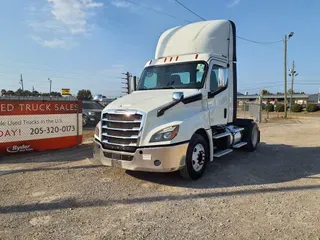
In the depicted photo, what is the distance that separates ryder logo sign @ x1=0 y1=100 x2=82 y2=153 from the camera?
314 inches

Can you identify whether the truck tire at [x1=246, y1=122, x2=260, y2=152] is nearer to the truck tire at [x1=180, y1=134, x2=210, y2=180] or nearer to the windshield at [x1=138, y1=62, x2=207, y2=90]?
the truck tire at [x1=180, y1=134, x2=210, y2=180]

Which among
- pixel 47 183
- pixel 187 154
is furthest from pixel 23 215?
pixel 187 154

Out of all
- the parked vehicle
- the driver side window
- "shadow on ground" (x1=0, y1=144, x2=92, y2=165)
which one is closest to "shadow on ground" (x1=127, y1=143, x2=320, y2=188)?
the driver side window

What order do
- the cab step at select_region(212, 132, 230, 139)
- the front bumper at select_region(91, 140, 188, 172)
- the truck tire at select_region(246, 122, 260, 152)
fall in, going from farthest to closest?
the truck tire at select_region(246, 122, 260, 152) → the cab step at select_region(212, 132, 230, 139) → the front bumper at select_region(91, 140, 188, 172)

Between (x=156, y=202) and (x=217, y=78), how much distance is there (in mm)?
3569

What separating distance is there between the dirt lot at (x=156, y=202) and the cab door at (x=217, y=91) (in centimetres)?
129

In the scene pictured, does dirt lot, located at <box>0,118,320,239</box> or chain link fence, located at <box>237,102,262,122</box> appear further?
chain link fence, located at <box>237,102,262,122</box>

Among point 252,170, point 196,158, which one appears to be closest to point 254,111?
point 252,170

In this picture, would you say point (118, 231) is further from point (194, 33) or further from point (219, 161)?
point (194, 33)

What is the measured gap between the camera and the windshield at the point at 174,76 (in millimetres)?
6488

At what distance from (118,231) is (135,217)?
17.9 inches

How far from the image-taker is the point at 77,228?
12.2 feet

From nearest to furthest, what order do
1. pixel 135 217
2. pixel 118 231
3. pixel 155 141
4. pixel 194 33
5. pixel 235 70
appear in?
pixel 118 231 < pixel 135 217 < pixel 155 141 < pixel 194 33 < pixel 235 70

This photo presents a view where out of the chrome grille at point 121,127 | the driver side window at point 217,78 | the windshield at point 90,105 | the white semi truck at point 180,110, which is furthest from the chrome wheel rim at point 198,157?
the windshield at point 90,105
